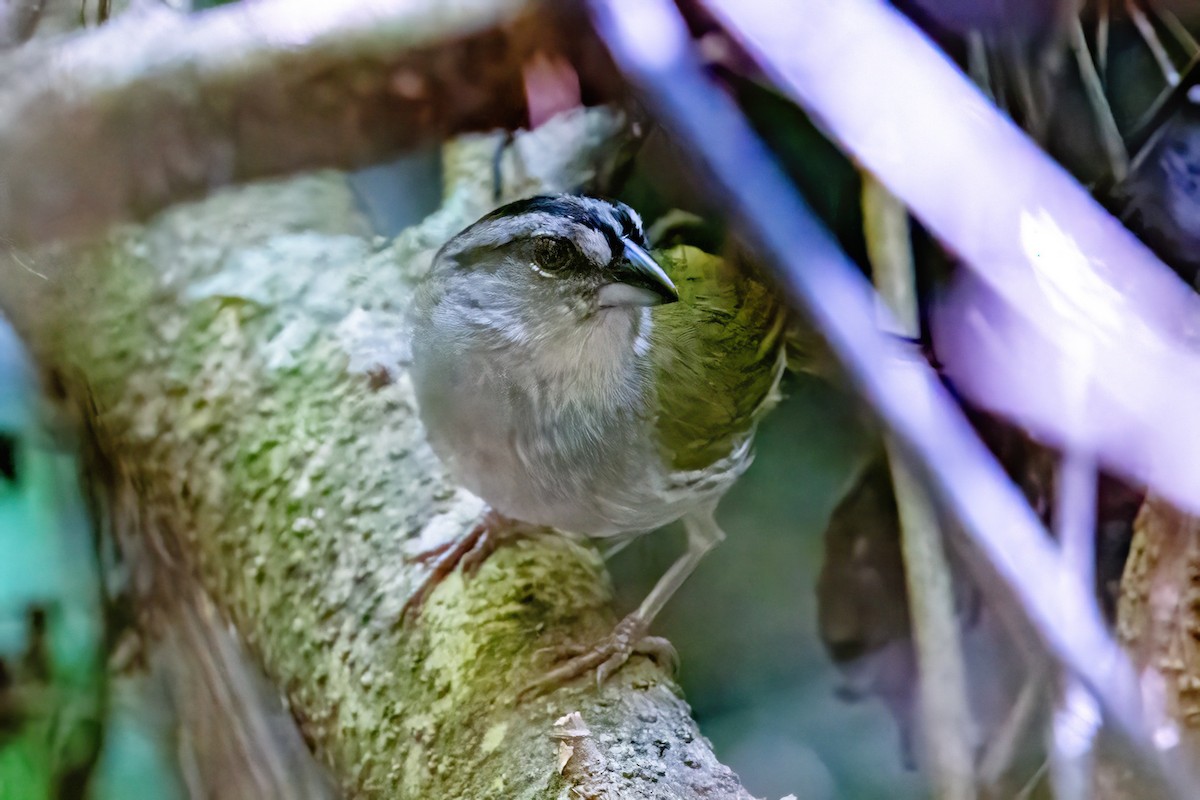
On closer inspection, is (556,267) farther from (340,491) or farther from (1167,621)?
(1167,621)

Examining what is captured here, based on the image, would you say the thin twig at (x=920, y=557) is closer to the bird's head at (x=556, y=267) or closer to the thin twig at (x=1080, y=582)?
the thin twig at (x=1080, y=582)

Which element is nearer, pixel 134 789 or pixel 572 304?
pixel 572 304

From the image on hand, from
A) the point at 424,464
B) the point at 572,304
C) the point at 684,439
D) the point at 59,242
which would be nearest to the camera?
the point at 572,304

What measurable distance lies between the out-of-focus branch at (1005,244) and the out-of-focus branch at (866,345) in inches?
0.6

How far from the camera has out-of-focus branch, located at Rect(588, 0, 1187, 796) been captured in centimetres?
102

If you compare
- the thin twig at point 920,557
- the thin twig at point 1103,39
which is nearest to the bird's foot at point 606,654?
the thin twig at point 920,557

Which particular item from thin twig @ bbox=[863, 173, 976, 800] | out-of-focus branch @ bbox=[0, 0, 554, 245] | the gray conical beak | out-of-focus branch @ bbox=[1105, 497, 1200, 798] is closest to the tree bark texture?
out-of-focus branch @ bbox=[1105, 497, 1200, 798]

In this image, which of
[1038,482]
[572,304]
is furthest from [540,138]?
[1038,482]

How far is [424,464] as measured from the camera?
1108mm

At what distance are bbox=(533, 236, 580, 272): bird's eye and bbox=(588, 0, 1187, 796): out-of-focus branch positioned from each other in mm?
320

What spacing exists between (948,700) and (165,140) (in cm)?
125

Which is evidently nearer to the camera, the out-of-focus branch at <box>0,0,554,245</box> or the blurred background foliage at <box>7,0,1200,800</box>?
the blurred background foliage at <box>7,0,1200,800</box>

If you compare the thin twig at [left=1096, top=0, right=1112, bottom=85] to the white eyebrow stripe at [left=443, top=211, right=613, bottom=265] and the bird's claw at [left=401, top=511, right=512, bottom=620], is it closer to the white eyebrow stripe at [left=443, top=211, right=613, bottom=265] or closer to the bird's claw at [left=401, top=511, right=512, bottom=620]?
the white eyebrow stripe at [left=443, top=211, right=613, bottom=265]

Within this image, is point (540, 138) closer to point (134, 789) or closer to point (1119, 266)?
point (1119, 266)
